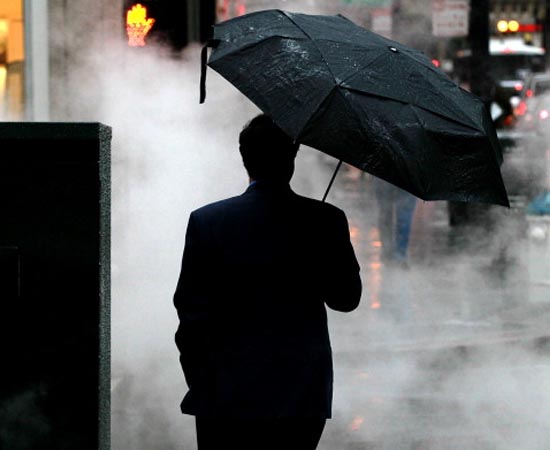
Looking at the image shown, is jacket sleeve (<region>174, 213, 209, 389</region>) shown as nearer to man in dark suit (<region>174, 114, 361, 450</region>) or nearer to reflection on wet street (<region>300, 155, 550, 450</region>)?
man in dark suit (<region>174, 114, 361, 450</region>)

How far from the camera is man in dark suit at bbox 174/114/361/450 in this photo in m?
3.25

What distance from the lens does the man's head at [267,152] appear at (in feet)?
11.1

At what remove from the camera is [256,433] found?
3.27 meters

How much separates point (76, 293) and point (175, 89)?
4.37 metres

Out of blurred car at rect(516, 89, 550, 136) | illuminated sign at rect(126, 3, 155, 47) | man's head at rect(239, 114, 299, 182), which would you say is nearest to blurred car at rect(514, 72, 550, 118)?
blurred car at rect(516, 89, 550, 136)

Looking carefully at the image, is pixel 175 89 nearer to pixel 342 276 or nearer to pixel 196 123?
pixel 196 123

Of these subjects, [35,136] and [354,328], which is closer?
[35,136]

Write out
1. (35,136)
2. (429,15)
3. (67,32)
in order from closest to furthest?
(35,136), (67,32), (429,15)

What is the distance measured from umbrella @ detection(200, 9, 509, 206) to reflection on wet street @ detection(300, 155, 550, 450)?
2604 mm

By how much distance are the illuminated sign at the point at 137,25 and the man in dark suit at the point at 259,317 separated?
15.8ft

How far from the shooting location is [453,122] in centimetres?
350

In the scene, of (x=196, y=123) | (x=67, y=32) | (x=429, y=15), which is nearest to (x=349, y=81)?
(x=196, y=123)

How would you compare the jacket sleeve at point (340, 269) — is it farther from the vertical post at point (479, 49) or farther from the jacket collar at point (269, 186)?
the vertical post at point (479, 49)

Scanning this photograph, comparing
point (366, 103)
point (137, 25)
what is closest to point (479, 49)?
point (137, 25)
